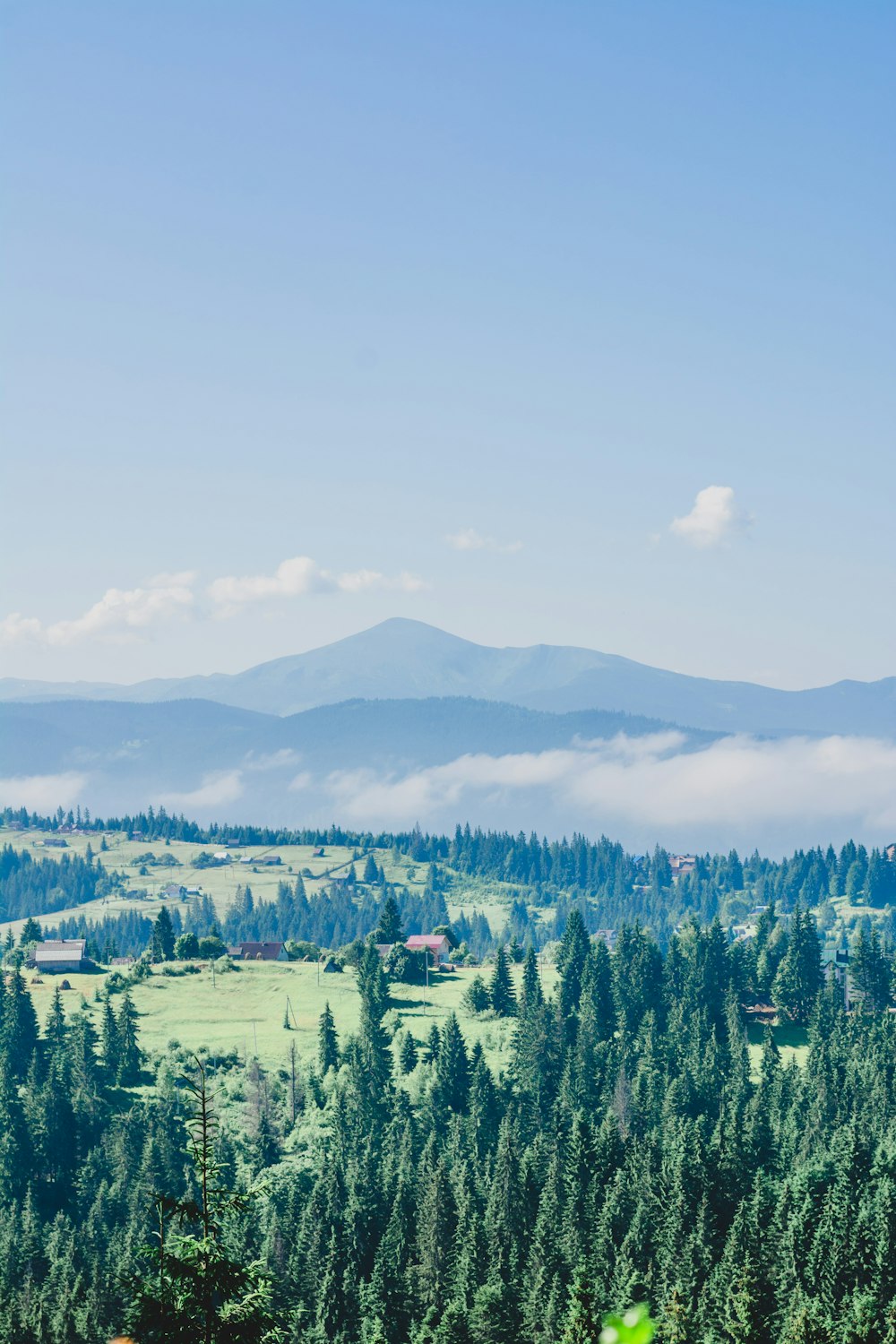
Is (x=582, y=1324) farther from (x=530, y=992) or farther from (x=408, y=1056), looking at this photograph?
(x=530, y=992)

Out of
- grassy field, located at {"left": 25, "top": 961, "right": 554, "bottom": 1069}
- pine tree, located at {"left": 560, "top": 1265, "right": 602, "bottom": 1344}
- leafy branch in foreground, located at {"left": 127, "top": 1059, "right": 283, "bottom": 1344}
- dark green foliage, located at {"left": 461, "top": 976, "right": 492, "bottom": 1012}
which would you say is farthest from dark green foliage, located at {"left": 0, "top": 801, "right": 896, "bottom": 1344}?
leafy branch in foreground, located at {"left": 127, "top": 1059, "right": 283, "bottom": 1344}

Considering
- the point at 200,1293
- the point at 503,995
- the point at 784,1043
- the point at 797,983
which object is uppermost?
the point at 200,1293

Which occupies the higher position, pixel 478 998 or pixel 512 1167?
pixel 478 998

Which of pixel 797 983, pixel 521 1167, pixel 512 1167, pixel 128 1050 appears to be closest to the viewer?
pixel 512 1167

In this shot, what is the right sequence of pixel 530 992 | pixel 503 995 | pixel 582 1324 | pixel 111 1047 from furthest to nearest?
pixel 503 995 < pixel 530 992 < pixel 111 1047 < pixel 582 1324

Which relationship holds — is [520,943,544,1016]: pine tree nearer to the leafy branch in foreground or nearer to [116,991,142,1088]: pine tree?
[116,991,142,1088]: pine tree

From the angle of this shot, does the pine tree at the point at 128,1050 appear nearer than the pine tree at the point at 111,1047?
Yes

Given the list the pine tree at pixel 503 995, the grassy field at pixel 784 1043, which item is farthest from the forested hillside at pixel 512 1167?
the grassy field at pixel 784 1043

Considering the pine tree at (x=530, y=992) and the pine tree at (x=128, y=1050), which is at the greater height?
the pine tree at (x=530, y=992)

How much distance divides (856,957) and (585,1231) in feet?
279

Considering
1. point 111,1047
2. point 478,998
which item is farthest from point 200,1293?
point 478,998

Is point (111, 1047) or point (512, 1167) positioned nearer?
point (512, 1167)

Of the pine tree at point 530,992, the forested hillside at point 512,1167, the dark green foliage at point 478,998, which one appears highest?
the pine tree at point 530,992

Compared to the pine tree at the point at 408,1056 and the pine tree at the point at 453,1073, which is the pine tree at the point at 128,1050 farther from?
the pine tree at the point at 453,1073
